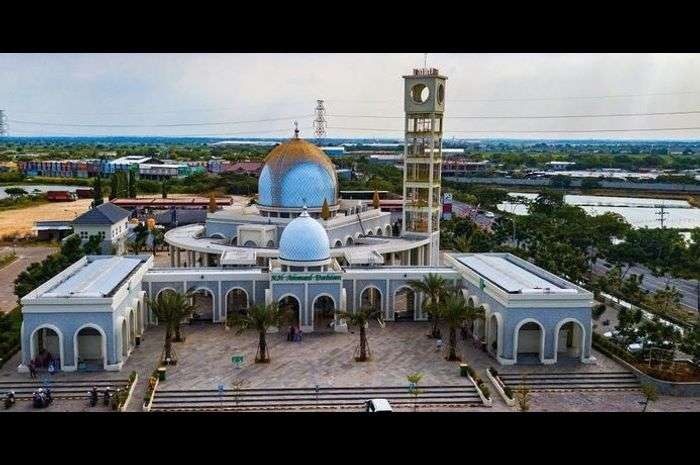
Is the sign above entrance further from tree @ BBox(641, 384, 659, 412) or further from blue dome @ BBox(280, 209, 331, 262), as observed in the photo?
tree @ BBox(641, 384, 659, 412)

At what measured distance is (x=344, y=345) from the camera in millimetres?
19812

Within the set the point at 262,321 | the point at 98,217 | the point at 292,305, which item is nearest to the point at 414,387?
the point at 262,321

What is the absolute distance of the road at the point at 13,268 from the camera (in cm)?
2527

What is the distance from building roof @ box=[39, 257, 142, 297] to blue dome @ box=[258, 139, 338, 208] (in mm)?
6812

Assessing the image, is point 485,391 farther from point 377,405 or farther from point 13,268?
point 13,268

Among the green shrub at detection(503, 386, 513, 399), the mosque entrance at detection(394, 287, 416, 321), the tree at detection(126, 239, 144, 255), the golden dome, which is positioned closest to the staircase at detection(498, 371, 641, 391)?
the green shrub at detection(503, 386, 513, 399)

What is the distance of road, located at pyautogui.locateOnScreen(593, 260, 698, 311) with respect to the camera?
2640 cm

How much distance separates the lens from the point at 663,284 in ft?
96.7

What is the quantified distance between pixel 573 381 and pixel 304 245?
364 inches

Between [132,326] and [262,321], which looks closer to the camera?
[262,321]

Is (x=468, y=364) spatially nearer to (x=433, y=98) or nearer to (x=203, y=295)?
(x=203, y=295)
